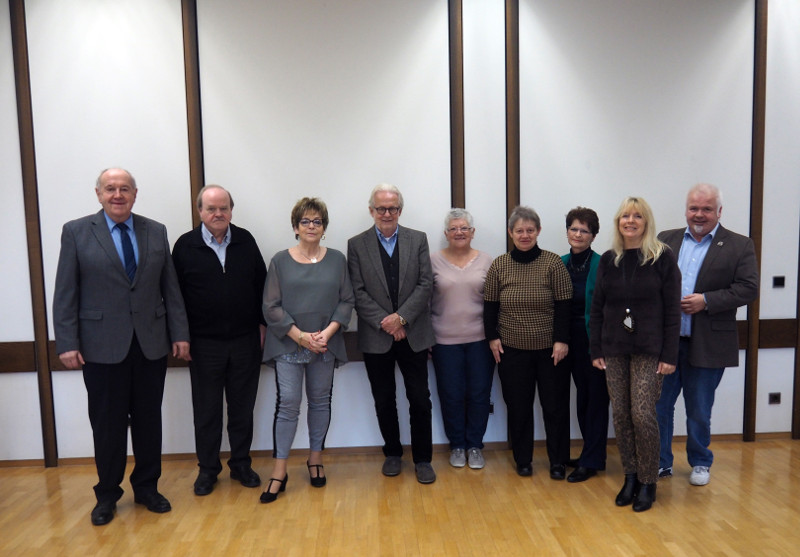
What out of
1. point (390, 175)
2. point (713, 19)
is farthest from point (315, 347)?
point (713, 19)

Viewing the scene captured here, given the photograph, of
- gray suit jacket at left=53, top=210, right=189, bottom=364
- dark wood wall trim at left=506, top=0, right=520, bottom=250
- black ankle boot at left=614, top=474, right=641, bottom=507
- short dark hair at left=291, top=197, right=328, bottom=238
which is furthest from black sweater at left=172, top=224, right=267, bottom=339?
black ankle boot at left=614, top=474, right=641, bottom=507

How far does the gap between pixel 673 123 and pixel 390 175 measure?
1909 millimetres

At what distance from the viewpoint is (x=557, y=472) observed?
353 cm

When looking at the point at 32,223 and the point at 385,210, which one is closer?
the point at 385,210

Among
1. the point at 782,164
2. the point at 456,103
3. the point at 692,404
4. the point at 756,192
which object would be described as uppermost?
the point at 456,103

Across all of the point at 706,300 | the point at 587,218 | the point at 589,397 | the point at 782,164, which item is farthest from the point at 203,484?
the point at 782,164

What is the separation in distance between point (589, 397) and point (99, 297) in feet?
8.83

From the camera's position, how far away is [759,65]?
3.99 meters

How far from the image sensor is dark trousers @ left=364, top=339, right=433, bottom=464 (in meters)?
3.54

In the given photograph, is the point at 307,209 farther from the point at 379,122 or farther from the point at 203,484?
the point at 203,484

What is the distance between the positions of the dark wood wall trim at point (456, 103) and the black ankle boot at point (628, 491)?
1.89 m

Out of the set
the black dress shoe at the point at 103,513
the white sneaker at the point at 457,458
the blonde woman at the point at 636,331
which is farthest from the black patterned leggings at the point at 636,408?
the black dress shoe at the point at 103,513

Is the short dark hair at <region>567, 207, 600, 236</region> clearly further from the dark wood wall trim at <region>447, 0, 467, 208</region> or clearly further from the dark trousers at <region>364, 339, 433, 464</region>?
the dark trousers at <region>364, 339, 433, 464</region>

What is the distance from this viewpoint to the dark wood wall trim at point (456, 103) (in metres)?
3.87
